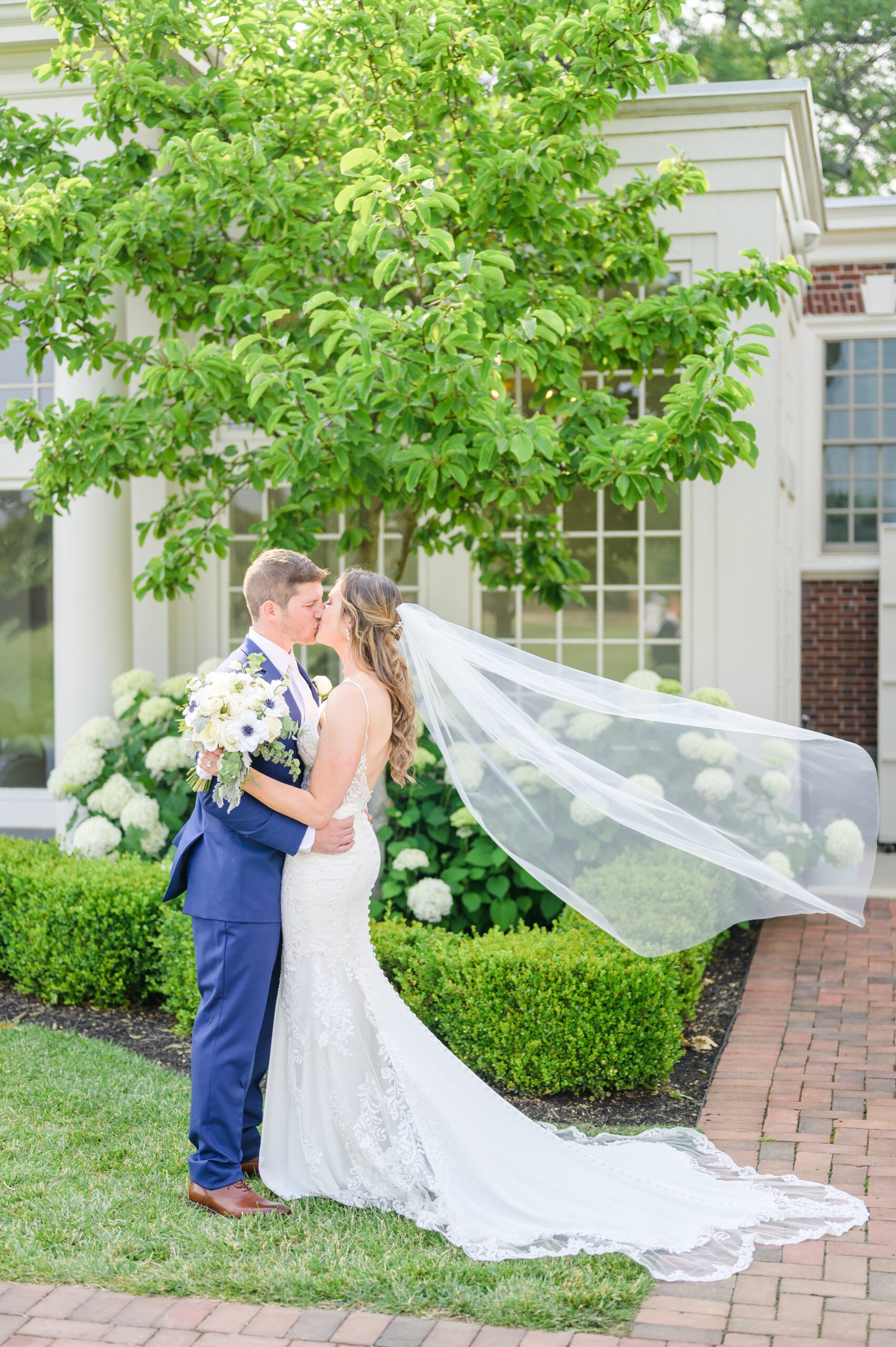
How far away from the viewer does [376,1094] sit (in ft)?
12.8

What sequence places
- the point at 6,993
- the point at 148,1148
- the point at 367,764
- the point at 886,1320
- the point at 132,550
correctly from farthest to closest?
the point at 132,550, the point at 6,993, the point at 148,1148, the point at 367,764, the point at 886,1320

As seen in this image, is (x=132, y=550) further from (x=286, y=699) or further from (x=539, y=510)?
(x=286, y=699)

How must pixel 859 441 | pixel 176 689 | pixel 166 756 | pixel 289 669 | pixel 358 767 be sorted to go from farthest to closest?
pixel 859 441 → pixel 176 689 → pixel 166 756 → pixel 289 669 → pixel 358 767

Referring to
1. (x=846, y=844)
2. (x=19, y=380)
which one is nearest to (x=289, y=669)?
(x=846, y=844)

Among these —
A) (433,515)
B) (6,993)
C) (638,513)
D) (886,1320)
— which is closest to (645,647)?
(638,513)

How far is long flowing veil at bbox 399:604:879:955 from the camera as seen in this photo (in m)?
4.28

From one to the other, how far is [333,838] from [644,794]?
115 cm

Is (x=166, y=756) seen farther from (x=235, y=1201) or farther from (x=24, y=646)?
(x=235, y=1201)

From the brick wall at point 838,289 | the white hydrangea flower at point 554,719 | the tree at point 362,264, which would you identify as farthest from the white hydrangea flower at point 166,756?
the brick wall at point 838,289

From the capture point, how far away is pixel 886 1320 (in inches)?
124

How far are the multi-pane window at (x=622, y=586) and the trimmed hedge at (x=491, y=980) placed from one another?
289 centimetres

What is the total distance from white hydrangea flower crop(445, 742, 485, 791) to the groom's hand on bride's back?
0.58 m

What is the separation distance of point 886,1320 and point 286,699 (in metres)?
2.38

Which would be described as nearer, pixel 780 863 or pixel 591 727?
pixel 780 863
